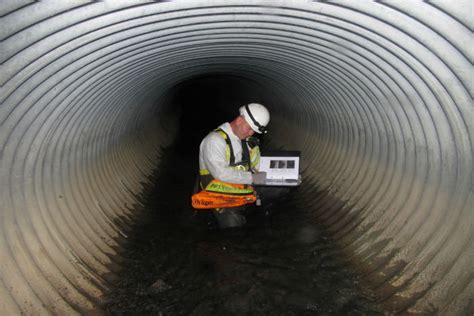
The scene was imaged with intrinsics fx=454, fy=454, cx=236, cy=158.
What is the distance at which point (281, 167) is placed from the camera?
21.1 ft

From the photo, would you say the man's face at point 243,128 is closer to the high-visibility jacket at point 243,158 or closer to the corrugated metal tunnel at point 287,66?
the high-visibility jacket at point 243,158

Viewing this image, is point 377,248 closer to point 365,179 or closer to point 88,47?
point 365,179

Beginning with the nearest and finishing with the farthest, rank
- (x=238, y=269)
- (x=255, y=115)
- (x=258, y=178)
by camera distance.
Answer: (x=238, y=269) → (x=255, y=115) → (x=258, y=178)

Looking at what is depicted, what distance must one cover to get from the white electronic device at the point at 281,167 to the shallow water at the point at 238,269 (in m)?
0.79

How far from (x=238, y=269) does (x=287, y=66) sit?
3240mm

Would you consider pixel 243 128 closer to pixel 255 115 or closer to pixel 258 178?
pixel 255 115

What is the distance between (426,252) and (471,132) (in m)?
1.34

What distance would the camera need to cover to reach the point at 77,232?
524 centimetres

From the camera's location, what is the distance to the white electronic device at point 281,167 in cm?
628

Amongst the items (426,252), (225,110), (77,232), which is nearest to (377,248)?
(426,252)

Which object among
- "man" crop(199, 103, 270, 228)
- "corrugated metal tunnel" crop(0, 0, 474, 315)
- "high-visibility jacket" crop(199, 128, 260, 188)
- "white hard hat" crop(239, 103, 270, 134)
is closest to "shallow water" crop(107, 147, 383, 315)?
"corrugated metal tunnel" crop(0, 0, 474, 315)

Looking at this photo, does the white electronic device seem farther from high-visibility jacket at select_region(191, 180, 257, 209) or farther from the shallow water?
the shallow water

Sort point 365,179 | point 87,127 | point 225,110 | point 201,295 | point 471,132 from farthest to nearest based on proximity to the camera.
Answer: point 225,110 → point 365,179 → point 87,127 → point 201,295 → point 471,132

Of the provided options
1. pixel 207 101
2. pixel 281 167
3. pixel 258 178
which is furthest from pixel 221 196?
pixel 207 101
